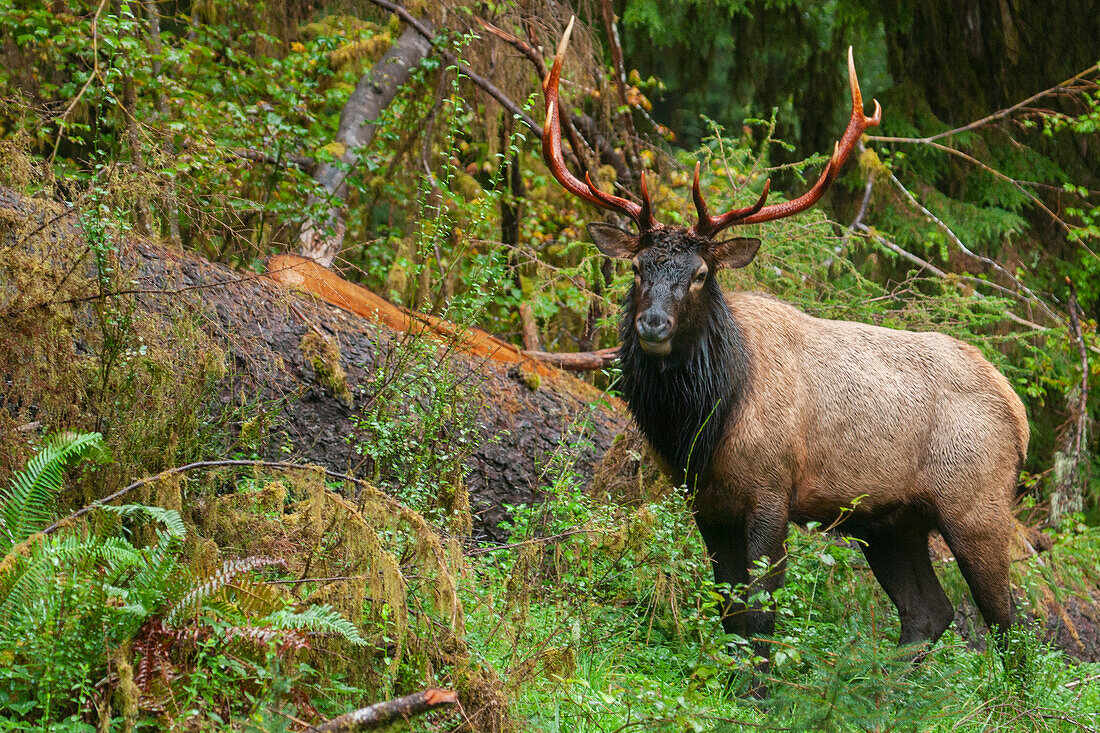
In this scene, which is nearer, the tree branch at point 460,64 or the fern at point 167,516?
the fern at point 167,516

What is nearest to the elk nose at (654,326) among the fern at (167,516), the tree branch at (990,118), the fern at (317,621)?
the fern at (317,621)

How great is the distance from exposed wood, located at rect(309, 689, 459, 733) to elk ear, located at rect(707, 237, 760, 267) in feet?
10.8

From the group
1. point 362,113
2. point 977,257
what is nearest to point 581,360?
point 362,113

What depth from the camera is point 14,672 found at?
336 cm

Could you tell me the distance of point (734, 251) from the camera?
19.4 ft

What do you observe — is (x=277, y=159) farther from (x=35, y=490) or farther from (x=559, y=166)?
(x=35, y=490)

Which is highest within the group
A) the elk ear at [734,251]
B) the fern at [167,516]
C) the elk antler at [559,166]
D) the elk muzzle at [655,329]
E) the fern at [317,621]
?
the elk antler at [559,166]

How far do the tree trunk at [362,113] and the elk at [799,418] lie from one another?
341cm

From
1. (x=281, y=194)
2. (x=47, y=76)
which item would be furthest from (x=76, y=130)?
(x=47, y=76)

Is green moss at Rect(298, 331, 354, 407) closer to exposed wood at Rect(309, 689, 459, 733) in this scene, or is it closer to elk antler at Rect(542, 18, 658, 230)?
elk antler at Rect(542, 18, 658, 230)

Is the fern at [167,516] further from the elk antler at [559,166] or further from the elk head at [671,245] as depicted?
the elk antler at [559,166]

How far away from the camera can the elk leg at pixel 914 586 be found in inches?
255

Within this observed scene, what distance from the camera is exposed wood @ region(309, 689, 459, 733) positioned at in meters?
3.39

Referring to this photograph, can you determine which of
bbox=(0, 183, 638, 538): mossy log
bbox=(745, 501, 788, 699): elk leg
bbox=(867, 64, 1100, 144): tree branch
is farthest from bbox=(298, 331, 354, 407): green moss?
bbox=(867, 64, 1100, 144): tree branch
